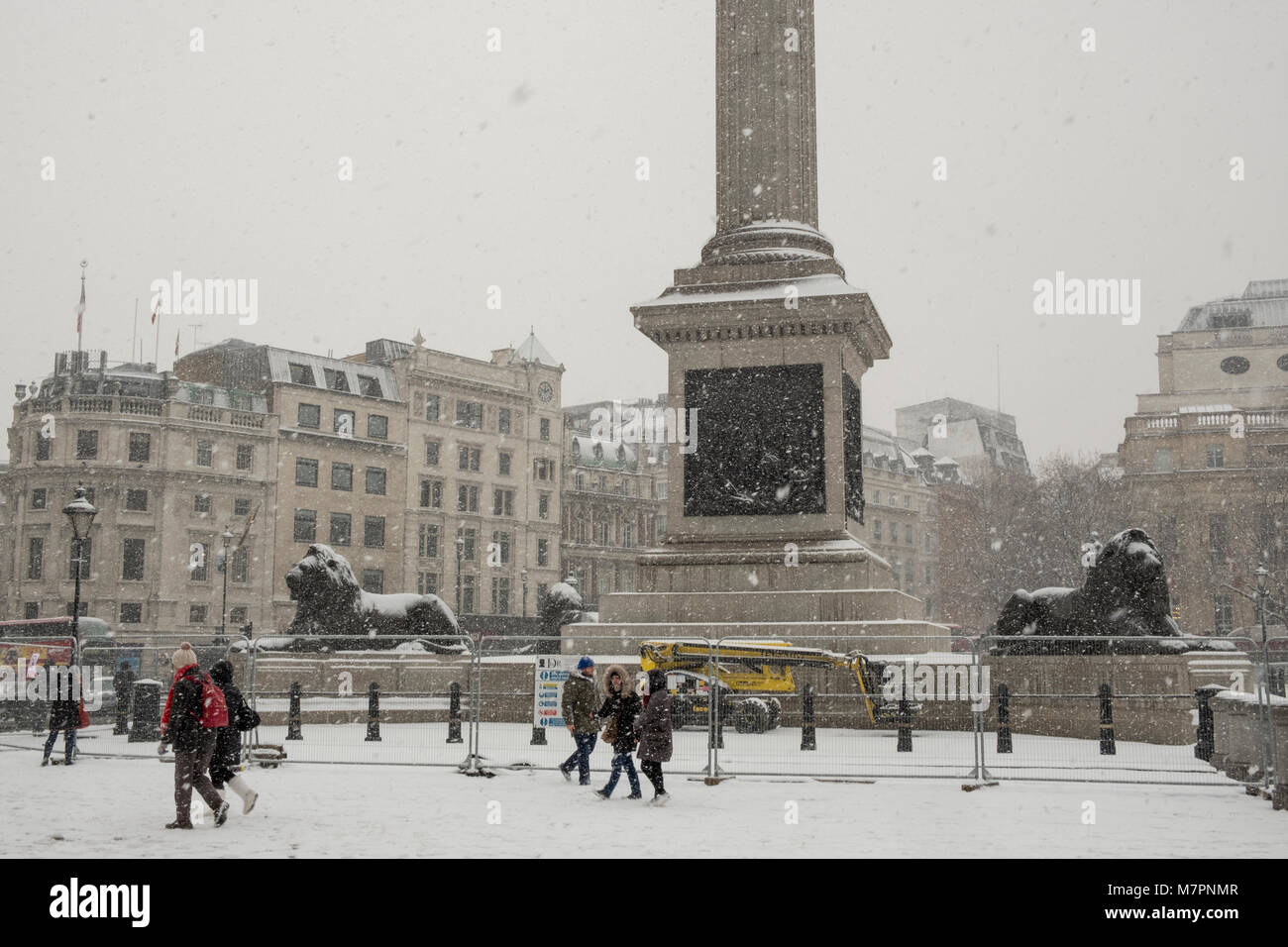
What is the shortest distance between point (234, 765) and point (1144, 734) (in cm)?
1422

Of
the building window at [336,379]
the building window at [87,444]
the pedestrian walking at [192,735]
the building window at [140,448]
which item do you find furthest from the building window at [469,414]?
the pedestrian walking at [192,735]

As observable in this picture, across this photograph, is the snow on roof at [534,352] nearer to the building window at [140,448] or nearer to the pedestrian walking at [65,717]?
the building window at [140,448]

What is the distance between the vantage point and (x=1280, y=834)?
37.7ft

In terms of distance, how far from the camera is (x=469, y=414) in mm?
81750

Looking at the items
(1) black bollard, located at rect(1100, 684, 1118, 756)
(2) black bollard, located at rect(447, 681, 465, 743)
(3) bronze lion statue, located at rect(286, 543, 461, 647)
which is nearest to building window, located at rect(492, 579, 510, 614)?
(3) bronze lion statue, located at rect(286, 543, 461, 647)

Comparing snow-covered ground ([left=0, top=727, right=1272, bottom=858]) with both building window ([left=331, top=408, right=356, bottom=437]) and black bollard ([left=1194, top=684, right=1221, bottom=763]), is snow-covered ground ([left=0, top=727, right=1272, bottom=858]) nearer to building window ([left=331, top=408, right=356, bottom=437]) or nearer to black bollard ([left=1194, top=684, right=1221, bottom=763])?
black bollard ([left=1194, top=684, right=1221, bottom=763])

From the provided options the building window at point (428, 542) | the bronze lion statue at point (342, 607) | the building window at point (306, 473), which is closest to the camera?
the bronze lion statue at point (342, 607)

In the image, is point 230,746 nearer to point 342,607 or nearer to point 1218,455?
point 342,607

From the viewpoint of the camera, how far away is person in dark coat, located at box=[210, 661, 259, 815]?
1244 centimetres

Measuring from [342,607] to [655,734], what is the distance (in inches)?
622

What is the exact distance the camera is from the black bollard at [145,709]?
72.0 feet

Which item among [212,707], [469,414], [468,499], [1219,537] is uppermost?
[469,414]

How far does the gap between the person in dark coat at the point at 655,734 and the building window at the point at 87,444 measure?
5886 cm

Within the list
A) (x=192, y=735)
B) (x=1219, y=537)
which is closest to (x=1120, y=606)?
(x=192, y=735)
